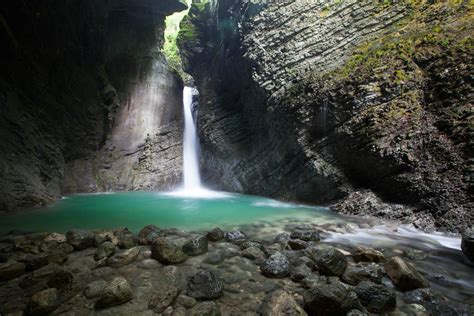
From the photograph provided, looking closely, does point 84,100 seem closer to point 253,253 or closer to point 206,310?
point 253,253

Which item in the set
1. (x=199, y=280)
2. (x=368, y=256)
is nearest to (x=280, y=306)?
(x=199, y=280)

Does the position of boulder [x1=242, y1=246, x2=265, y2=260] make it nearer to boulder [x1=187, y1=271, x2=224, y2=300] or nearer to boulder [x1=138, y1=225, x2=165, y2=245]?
boulder [x1=187, y1=271, x2=224, y2=300]

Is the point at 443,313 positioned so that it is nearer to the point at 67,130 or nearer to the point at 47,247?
the point at 47,247

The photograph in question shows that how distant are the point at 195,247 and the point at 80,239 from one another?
211cm

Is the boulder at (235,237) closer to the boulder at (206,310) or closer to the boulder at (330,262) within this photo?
the boulder at (330,262)

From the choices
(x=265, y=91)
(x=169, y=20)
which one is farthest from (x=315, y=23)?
(x=169, y=20)

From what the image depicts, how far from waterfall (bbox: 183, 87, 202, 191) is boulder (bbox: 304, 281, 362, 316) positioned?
1599 centimetres

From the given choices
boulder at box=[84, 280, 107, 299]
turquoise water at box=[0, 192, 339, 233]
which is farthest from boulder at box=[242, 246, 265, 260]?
turquoise water at box=[0, 192, 339, 233]

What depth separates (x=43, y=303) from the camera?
2.92 meters

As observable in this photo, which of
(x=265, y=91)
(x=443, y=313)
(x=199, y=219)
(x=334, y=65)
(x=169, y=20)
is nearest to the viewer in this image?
(x=443, y=313)

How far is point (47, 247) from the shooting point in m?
4.76

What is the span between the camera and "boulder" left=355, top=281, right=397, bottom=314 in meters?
3.13

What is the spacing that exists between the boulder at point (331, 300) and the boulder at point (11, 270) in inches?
151

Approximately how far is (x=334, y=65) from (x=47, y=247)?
11636 mm
